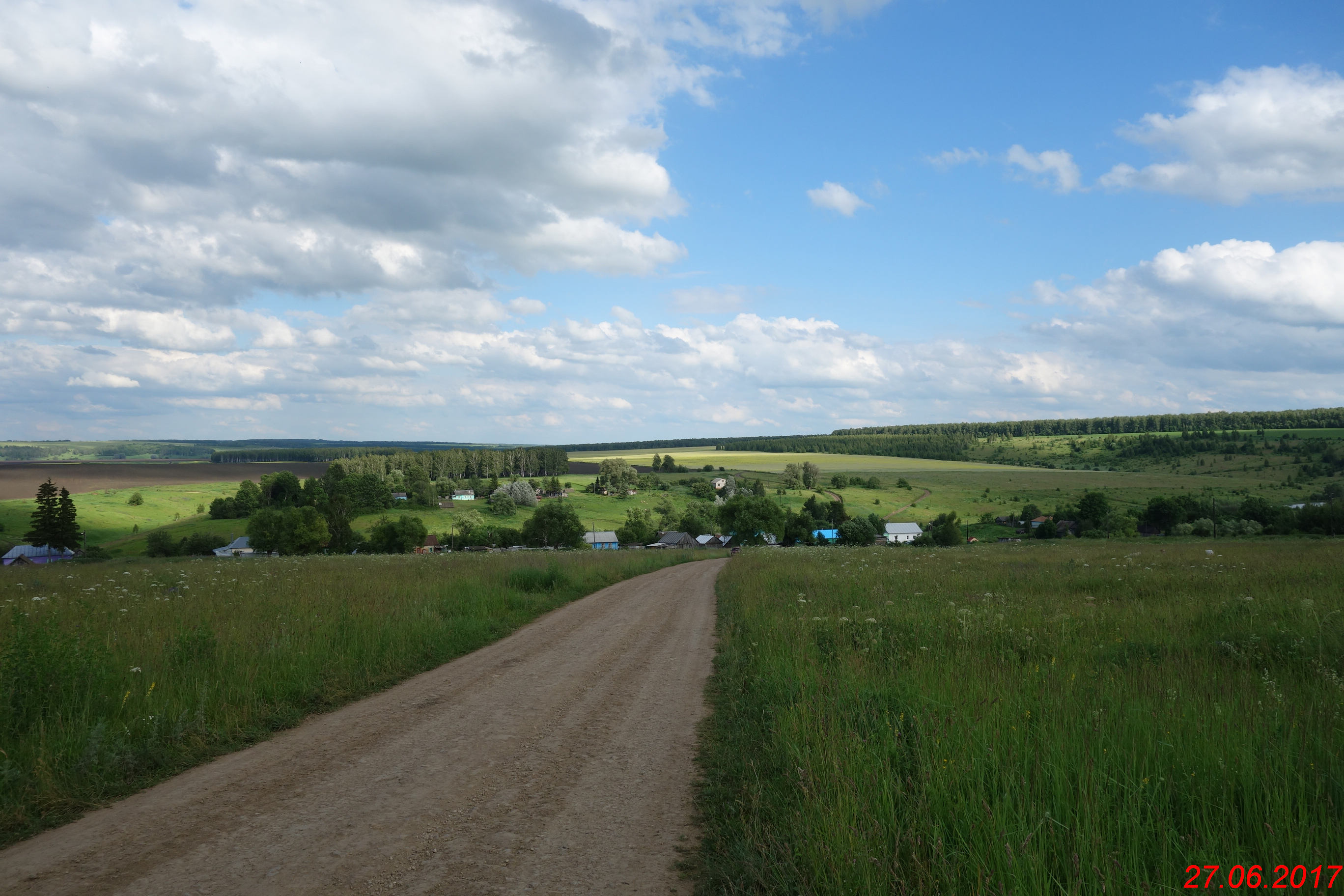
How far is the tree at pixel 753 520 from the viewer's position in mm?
91625

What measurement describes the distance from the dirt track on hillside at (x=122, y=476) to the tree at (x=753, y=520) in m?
94.7

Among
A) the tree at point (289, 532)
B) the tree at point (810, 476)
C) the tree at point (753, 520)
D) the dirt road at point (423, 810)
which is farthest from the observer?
the tree at point (810, 476)

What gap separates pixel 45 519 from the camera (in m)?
75.8

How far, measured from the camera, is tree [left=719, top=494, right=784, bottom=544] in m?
91.6

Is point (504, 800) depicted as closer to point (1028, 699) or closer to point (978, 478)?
point (1028, 699)

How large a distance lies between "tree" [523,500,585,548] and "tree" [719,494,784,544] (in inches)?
865

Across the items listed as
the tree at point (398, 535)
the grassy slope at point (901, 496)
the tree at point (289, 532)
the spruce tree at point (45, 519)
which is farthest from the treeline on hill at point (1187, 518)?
the spruce tree at point (45, 519)

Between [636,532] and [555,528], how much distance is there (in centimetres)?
2103

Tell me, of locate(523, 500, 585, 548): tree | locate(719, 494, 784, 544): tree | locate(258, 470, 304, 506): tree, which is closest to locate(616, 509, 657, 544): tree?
locate(523, 500, 585, 548): tree

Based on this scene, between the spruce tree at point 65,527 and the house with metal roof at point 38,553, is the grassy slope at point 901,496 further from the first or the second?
the house with metal roof at point 38,553

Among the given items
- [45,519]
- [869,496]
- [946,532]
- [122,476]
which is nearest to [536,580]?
[946,532]

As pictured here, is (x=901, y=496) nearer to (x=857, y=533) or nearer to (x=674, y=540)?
(x=857, y=533)

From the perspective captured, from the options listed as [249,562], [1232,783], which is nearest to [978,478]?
[249,562]

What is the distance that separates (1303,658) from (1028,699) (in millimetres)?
4934
